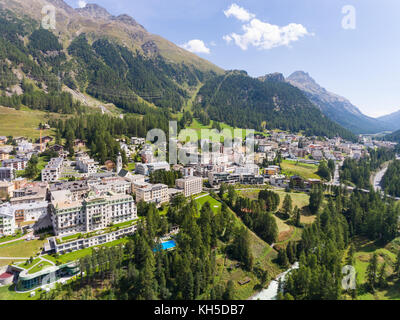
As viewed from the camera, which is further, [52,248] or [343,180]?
[343,180]

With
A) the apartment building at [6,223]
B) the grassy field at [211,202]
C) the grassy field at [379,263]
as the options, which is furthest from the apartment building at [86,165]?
the grassy field at [379,263]

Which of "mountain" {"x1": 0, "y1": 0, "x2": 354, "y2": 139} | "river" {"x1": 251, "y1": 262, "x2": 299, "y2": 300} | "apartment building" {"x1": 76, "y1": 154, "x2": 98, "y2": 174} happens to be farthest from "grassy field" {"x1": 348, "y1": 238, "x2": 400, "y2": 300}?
"mountain" {"x1": 0, "y1": 0, "x2": 354, "y2": 139}

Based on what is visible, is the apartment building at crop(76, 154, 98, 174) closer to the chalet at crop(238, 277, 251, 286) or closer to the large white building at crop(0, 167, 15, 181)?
the large white building at crop(0, 167, 15, 181)

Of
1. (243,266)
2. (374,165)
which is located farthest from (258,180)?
(374,165)

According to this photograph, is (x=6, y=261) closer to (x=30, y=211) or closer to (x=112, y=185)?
(x=30, y=211)

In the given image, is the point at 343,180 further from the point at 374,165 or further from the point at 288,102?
the point at 288,102
